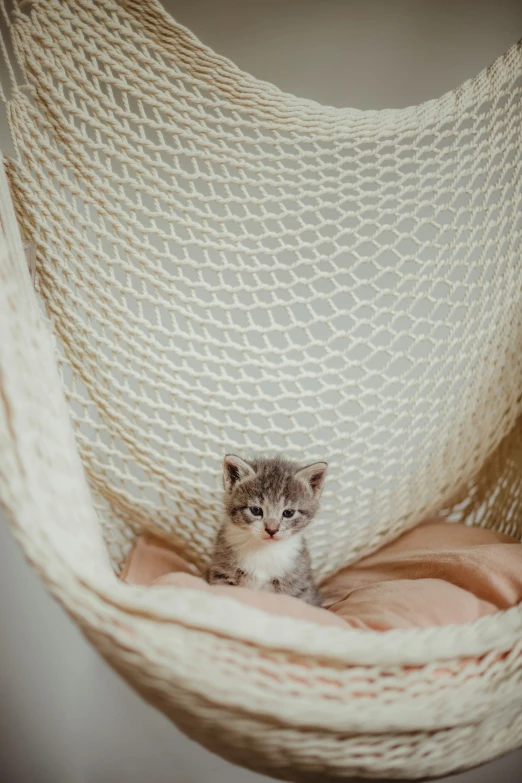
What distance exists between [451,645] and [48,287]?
71 cm

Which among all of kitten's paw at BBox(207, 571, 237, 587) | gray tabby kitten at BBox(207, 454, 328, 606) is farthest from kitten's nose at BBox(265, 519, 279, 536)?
kitten's paw at BBox(207, 571, 237, 587)

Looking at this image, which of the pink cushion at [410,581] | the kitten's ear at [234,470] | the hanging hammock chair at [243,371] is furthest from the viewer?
the kitten's ear at [234,470]

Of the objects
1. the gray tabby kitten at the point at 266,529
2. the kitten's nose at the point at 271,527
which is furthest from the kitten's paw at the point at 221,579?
the kitten's nose at the point at 271,527

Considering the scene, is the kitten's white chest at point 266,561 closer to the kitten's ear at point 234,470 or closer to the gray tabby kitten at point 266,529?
the gray tabby kitten at point 266,529

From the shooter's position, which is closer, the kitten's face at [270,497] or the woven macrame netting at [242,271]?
the woven macrame netting at [242,271]

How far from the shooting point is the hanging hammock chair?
486 millimetres

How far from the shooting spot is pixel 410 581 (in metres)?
0.75

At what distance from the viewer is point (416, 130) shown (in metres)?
0.84

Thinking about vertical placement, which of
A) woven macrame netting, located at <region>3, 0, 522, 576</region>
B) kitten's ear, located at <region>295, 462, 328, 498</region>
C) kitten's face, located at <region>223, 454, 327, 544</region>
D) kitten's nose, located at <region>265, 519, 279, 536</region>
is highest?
woven macrame netting, located at <region>3, 0, 522, 576</region>

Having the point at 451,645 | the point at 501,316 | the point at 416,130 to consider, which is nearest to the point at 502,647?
the point at 451,645

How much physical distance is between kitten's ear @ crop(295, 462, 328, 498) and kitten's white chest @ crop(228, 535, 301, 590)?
95mm

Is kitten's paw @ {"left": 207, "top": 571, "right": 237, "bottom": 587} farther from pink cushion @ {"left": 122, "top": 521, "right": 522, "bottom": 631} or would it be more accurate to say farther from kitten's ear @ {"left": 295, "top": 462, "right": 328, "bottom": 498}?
kitten's ear @ {"left": 295, "top": 462, "right": 328, "bottom": 498}

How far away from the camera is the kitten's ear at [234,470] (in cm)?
85

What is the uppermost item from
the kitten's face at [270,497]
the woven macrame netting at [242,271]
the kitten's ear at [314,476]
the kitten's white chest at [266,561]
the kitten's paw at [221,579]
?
the woven macrame netting at [242,271]
